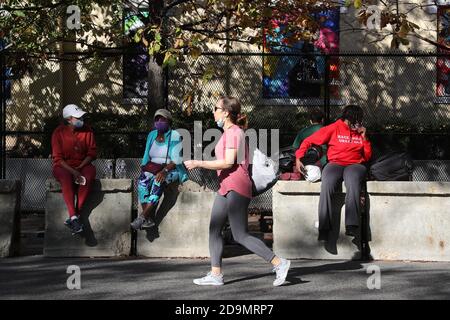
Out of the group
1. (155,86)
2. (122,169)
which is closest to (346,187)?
(122,169)

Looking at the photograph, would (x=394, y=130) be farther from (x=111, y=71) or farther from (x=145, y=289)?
(x=145, y=289)

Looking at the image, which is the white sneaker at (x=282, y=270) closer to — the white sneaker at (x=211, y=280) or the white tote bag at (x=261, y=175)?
the white sneaker at (x=211, y=280)

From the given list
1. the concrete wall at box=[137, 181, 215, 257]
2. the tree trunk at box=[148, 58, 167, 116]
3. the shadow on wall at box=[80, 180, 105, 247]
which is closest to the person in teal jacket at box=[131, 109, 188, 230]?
the concrete wall at box=[137, 181, 215, 257]

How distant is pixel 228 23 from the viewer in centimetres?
1656

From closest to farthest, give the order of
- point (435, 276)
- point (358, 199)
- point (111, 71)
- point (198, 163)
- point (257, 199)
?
point (198, 163) → point (435, 276) → point (358, 199) → point (257, 199) → point (111, 71)

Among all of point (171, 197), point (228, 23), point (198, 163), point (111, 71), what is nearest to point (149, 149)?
point (171, 197)

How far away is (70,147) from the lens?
38.0 feet

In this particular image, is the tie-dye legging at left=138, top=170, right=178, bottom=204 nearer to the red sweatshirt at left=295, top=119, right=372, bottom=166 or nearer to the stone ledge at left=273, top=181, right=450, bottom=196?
the stone ledge at left=273, top=181, right=450, bottom=196

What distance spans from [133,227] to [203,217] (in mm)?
845

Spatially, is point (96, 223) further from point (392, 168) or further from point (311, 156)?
point (392, 168)

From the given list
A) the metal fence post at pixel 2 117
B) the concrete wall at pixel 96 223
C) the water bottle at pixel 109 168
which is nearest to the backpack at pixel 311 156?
the concrete wall at pixel 96 223

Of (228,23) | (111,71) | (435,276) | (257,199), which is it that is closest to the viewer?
(435,276)

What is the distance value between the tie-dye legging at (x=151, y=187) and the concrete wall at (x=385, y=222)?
128 centimetres

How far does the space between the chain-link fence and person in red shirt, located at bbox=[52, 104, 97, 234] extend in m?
3.13
